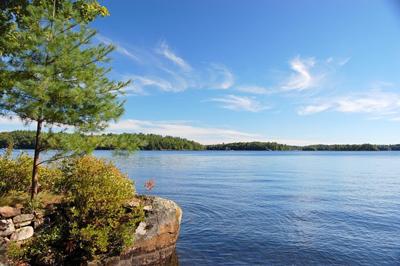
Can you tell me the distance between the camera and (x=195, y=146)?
197625mm

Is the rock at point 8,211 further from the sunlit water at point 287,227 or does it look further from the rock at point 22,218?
the sunlit water at point 287,227

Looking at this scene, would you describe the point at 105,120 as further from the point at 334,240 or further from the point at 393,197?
the point at 393,197

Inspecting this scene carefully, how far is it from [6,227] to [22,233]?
0.46m

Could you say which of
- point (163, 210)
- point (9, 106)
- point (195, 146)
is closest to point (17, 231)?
point (9, 106)

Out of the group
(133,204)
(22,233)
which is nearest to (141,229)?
(133,204)

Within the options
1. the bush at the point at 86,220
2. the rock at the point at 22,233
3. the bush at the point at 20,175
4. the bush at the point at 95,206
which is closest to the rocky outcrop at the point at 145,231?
the rock at the point at 22,233

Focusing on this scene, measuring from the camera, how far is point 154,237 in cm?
1163

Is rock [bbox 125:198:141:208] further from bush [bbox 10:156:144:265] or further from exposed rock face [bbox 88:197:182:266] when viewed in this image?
exposed rock face [bbox 88:197:182:266]

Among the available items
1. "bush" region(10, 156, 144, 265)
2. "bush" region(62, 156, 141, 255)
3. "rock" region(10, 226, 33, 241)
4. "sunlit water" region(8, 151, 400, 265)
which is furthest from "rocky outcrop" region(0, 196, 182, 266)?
"sunlit water" region(8, 151, 400, 265)

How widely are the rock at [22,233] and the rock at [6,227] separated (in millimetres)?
126

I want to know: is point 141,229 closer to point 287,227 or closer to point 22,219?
point 22,219

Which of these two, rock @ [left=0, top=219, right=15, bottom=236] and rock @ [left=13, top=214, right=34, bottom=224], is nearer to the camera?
rock @ [left=0, top=219, right=15, bottom=236]

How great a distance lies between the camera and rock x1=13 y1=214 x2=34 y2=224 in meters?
9.69

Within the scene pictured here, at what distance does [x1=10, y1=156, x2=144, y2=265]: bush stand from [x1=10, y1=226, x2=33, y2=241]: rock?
0.22 m
